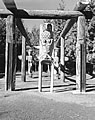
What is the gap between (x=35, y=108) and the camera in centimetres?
603

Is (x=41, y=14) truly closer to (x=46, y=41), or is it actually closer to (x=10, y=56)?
(x=46, y=41)

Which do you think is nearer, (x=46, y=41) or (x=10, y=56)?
(x=46, y=41)

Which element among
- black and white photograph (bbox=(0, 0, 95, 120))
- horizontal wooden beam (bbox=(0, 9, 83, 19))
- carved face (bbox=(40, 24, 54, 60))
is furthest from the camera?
horizontal wooden beam (bbox=(0, 9, 83, 19))

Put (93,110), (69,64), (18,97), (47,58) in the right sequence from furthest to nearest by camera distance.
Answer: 1. (69,64)
2. (47,58)
3. (18,97)
4. (93,110)

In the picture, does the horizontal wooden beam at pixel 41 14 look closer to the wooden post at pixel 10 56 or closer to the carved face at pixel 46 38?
the wooden post at pixel 10 56

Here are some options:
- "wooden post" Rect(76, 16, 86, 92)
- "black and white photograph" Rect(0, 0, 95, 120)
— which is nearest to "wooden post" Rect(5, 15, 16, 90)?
"black and white photograph" Rect(0, 0, 95, 120)

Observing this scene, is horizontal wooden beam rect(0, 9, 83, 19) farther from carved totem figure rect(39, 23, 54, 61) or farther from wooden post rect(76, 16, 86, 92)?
carved totem figure rect(39, 23, 54, 61)

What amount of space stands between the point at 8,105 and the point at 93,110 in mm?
2429

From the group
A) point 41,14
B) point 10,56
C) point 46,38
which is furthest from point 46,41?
point 10,56

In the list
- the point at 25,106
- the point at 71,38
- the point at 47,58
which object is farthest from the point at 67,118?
the point at 71,38

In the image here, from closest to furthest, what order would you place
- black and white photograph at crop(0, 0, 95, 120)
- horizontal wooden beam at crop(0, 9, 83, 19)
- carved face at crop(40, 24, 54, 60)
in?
black and white photograph at crop(0, 0, 95, 120) → carved face at crop(40, 24, 54, 60) → horizontal wooden beam at crop(0, 9, 83, 19)

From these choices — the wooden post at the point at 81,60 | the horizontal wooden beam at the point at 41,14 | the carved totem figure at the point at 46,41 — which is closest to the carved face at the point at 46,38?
the carved totem figure at the point at 46,41

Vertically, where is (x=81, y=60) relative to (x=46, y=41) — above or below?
below

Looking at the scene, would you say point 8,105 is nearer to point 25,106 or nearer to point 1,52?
point 25,106
